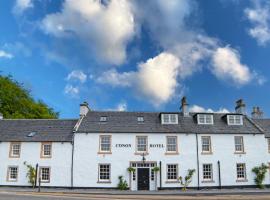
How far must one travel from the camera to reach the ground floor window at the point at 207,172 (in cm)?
3371

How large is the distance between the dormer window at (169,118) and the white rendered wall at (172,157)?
2.10 metres

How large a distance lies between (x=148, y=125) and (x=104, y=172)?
7157 millimetres

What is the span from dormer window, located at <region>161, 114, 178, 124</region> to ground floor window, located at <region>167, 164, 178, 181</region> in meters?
5.07

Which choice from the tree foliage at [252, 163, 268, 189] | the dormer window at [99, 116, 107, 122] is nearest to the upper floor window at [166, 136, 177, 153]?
the dormer window at [99, 116, 107, 122]

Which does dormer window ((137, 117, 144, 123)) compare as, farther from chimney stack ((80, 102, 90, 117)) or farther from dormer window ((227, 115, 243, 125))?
dormer window ((227, 115, 243, 125))

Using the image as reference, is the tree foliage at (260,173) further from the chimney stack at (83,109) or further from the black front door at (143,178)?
the chimney stack at (83,109)

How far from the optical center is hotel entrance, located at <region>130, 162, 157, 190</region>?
32.7 meters

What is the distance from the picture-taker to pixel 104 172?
32938 mm

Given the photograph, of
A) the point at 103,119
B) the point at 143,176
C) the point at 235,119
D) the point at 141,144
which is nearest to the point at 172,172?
the point at 143,176

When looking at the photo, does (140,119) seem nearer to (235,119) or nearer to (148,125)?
(148,125)

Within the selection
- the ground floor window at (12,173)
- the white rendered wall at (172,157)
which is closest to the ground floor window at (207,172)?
the white rendered wall at (172,157)

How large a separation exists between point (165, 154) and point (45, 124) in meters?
14.5

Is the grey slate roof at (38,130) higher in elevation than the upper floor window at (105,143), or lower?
higher

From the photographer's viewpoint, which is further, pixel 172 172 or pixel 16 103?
pixel 16 103
